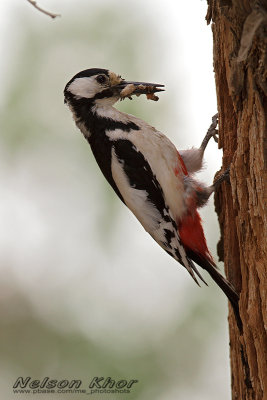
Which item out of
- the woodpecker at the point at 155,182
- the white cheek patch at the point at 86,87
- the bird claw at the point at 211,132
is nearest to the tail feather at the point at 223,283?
the woodpecker at the point at 155,182

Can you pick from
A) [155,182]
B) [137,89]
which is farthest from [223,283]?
[137,89]

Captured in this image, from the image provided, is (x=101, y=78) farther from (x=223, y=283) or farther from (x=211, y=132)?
(x=223, y=283)

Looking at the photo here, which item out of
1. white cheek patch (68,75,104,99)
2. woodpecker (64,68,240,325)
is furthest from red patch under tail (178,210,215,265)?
white cheek patch (68,75,104,99)

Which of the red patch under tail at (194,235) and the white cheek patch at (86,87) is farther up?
the white cheek patch at (86,87)

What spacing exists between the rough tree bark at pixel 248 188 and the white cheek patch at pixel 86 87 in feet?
4.35

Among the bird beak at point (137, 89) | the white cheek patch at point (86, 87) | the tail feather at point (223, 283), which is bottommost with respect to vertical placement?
the tail feather at point (223, 283)

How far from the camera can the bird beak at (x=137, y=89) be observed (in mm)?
4625

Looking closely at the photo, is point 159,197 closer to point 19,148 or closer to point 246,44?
point 246,44

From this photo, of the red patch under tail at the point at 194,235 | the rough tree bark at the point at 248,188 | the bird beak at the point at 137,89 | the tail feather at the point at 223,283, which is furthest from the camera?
the bird beak at the point at 137,89

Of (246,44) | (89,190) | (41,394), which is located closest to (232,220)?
(246,44)

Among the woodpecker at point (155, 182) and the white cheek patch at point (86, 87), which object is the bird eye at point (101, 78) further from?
the woodpecker at point (155, 182)

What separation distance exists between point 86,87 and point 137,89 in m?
0.32

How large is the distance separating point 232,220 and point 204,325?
3.85 meters

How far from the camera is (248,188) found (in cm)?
322
